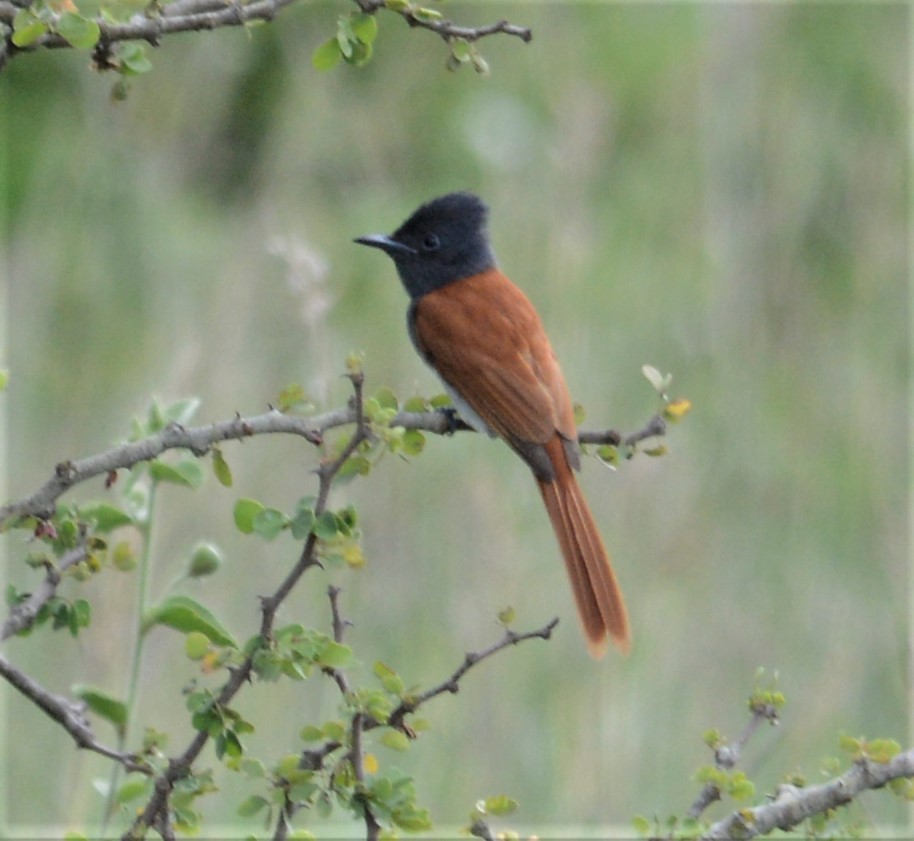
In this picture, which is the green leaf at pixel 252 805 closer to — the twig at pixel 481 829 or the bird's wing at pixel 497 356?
the twig at pixel 481 829

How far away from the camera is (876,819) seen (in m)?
3.94

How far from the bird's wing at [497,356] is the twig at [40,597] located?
6.11ft

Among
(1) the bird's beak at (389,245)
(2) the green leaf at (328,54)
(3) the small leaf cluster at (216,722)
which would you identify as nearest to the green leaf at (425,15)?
(2) the green leaf at (328,54)

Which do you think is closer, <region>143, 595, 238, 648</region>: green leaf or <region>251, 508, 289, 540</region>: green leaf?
<region>251, 508, 289, 540</region>: green leaf

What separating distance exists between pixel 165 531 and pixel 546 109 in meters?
2.91

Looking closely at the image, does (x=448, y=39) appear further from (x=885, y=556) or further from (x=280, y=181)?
(x=280, y=181)

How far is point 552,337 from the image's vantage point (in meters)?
5.08

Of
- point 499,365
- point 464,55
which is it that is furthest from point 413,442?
point 499,365

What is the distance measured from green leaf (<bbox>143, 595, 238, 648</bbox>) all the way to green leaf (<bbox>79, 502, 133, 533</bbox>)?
5.5 inches

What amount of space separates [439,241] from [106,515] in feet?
8.22

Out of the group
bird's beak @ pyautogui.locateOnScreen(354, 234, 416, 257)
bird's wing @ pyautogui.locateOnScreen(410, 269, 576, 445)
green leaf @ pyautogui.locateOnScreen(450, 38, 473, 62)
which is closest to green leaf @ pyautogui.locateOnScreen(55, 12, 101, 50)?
green leaf @ pyautogui.locateOnScreen(450, 38, 473, 62)

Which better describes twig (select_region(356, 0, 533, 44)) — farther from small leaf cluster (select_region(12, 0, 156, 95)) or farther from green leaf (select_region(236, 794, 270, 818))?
green leaf (select_region(236, 794, 270, 818))

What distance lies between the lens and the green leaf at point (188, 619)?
2061 millimetres

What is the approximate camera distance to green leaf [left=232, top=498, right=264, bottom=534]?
2008 millimetres
